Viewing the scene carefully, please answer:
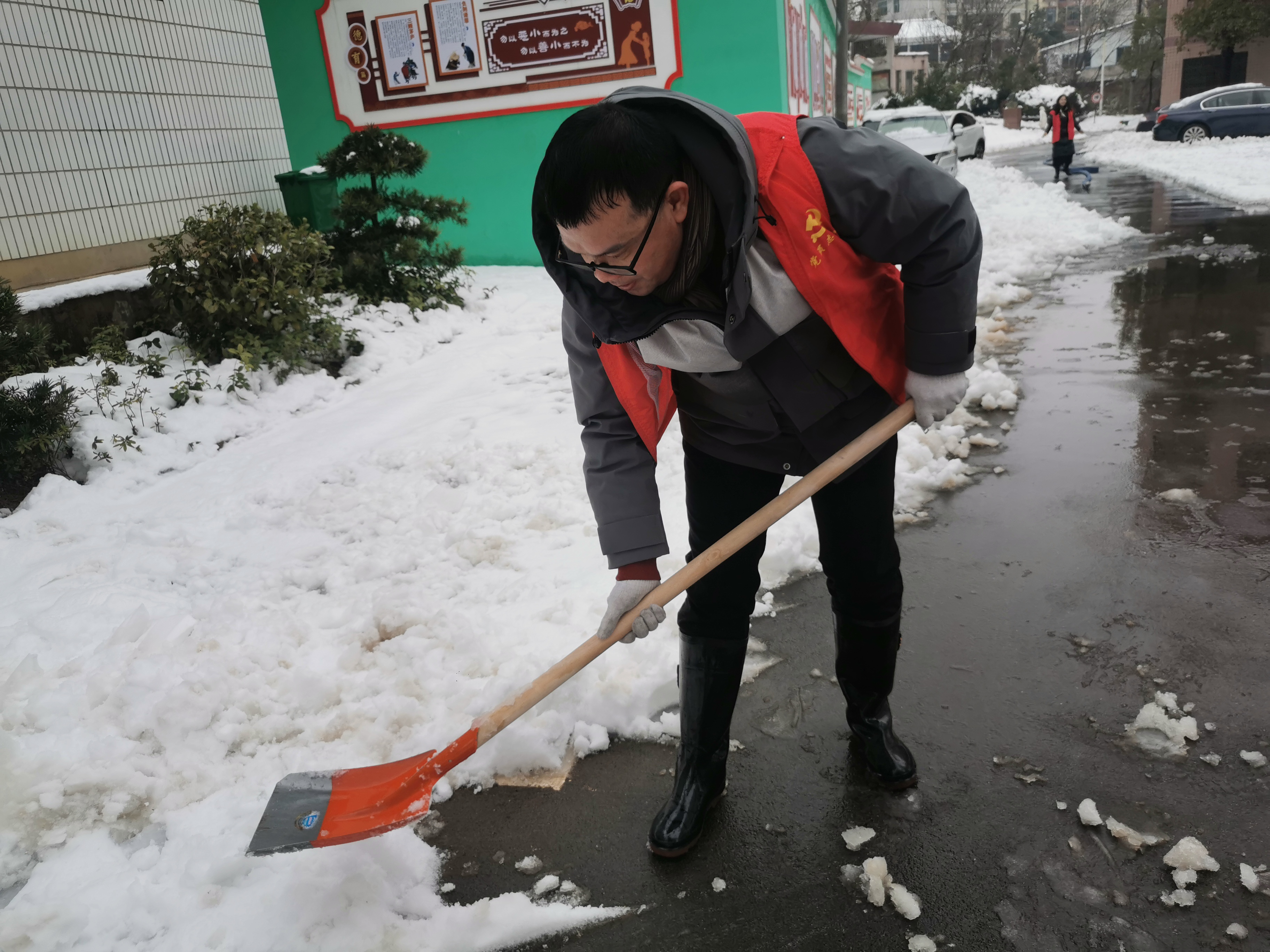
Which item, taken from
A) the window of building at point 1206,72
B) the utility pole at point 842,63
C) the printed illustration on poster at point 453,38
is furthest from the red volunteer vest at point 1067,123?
the window of building at point 1206,72

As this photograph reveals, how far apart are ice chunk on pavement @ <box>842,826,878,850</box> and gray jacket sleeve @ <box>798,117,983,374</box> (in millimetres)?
1114

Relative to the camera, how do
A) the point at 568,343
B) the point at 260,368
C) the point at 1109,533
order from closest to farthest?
the point at 568,343 < the point at 1109,533 < the point at 260,368

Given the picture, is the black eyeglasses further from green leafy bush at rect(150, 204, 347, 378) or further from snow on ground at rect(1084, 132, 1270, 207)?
snow on ground at rect(1084, 132, 1270, 207)

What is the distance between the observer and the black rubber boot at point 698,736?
2096 millimetres

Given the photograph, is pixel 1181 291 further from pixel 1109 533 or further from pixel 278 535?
pixel 278 535

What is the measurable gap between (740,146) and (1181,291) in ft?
22.7

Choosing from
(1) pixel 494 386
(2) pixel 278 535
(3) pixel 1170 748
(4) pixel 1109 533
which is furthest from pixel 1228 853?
(1) pixel 494 386

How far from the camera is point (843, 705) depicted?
8.36ft

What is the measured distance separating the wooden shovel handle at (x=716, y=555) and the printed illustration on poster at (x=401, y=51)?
872 centimetres

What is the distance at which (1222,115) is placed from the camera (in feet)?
66.8

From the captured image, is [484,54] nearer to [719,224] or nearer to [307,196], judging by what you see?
[307,196]

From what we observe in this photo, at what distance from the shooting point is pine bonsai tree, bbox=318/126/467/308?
712cm

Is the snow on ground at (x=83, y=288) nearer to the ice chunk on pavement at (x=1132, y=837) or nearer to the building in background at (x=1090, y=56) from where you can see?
the ice chunk on pavement at (x=1132, y=837)

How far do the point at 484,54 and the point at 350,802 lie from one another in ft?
28.0
